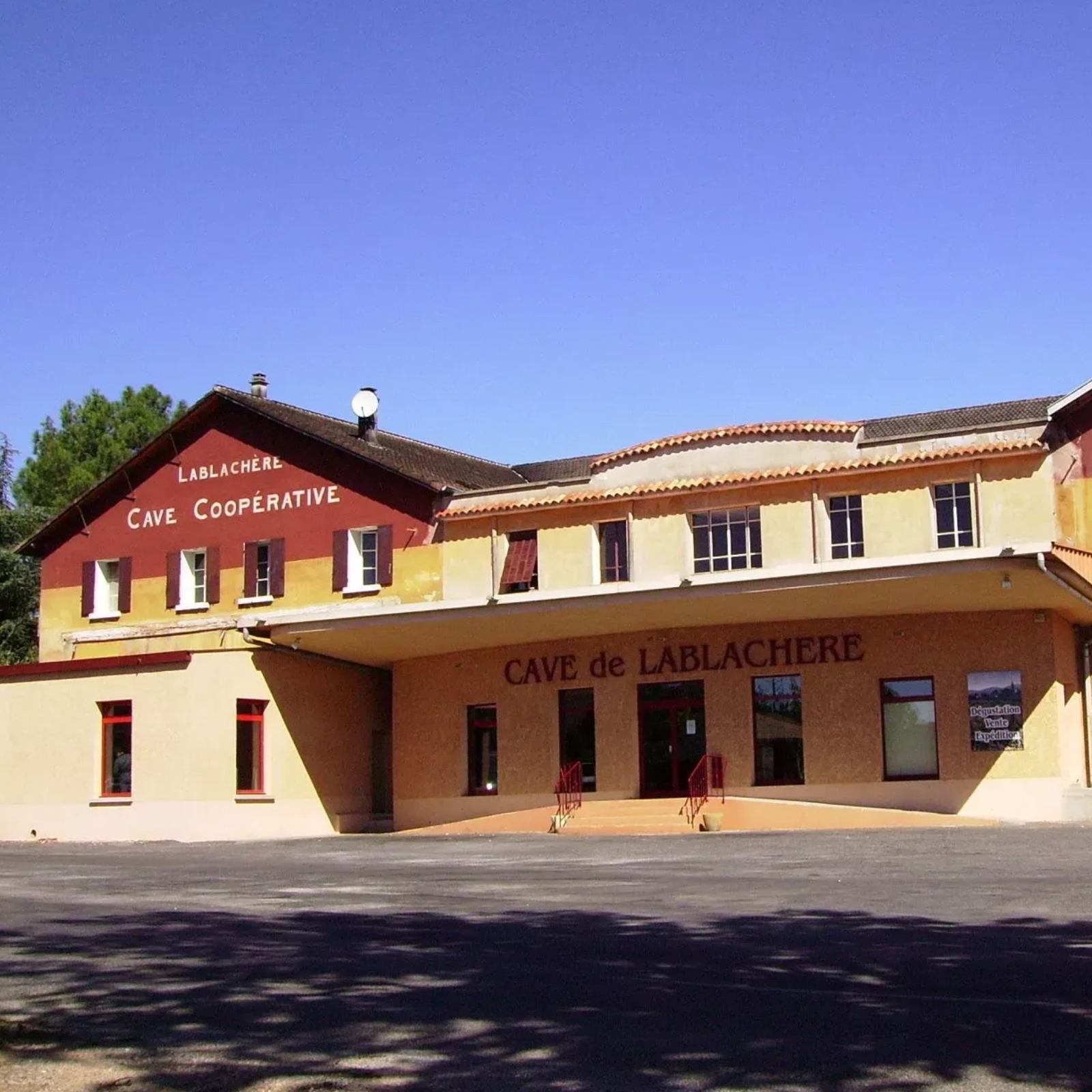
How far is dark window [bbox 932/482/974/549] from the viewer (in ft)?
98.2

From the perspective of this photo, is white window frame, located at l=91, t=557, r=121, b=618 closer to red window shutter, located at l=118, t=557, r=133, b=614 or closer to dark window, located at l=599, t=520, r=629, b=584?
red window shutter, located at l=118, t=557, r=133, b=614

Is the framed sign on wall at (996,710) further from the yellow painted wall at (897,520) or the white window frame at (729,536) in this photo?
the white window frame at (729,536)

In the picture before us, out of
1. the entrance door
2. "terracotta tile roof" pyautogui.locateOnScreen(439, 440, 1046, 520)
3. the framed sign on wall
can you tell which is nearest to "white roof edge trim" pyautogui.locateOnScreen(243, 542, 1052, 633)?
"terracotta tile roof" pyautogui.locateOnScreen(439, 440, 1046, 520)

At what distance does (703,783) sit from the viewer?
102 feet

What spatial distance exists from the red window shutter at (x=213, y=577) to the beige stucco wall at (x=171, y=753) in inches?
185

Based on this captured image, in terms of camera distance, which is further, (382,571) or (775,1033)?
(382,571)

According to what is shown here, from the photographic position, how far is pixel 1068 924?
10.9 m

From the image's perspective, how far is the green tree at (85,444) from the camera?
64.9 m

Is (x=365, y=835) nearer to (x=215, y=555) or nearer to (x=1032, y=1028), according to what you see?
(x=215, y=555)

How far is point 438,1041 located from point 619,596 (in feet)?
73.3

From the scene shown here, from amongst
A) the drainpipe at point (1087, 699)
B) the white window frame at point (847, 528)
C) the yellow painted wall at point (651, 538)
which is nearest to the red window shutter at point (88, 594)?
the yellow painted wall at point (651, 538)

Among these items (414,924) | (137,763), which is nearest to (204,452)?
(137,763)

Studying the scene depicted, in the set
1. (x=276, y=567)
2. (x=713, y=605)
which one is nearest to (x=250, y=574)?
(x=276, y=567)

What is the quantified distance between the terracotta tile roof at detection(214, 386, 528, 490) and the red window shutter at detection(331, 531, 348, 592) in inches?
75.4
